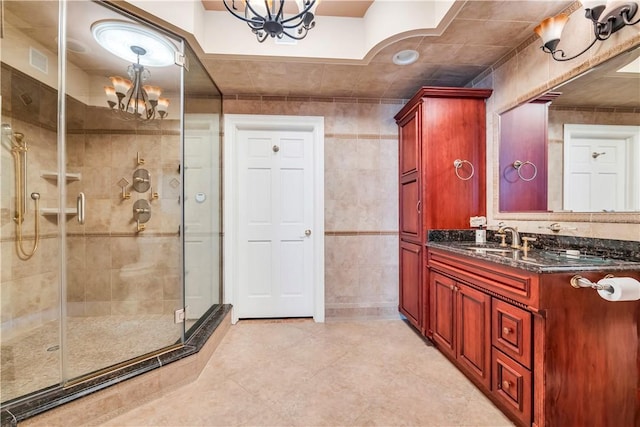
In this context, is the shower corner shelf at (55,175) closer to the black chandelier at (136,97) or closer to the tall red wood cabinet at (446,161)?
the black chandelier at (136,97)

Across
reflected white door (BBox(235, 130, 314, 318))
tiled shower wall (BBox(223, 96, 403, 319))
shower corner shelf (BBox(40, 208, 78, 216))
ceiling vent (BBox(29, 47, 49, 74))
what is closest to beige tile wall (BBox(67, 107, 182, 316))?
shower corner shelf (BBox(40, 208, 78, 216))

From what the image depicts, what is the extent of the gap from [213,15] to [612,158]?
2703 mm

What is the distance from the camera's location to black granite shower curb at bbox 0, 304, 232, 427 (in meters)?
1.25

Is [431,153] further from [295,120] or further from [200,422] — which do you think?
[200,422]

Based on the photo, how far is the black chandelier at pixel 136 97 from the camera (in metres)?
2.15

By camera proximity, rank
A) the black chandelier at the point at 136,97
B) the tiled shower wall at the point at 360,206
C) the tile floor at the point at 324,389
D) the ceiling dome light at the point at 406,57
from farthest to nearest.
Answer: the tiled shower wall at the point at 360,206
the black chandelier at the point at 136,97
the ceiling dome light at the point at 406,57
the tile floor at the point at 324,389

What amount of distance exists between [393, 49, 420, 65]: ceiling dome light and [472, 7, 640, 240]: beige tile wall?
27.5 inches

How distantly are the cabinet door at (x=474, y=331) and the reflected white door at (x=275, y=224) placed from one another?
4.81 feet

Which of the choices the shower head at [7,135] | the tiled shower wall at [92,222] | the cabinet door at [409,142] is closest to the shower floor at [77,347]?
the tiled shower wall at [92,222]

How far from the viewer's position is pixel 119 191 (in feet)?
8.11

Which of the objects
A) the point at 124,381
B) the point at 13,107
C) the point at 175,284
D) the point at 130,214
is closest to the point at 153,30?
the point at 13,107

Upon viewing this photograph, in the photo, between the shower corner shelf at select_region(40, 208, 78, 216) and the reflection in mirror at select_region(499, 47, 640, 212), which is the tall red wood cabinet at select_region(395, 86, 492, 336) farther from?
the shower corner shelf at select_region(40, 208, 78, 216)

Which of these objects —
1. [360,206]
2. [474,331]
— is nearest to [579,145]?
[474,331]

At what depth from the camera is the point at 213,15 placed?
6.52 feet
